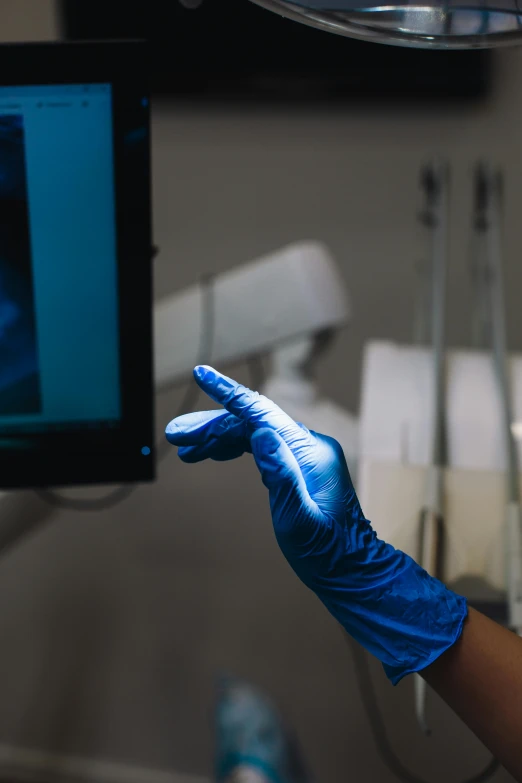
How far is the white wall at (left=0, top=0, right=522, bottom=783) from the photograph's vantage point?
3.80ft

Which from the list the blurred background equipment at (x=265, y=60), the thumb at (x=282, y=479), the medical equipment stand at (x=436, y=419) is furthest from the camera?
the blurred background equipment at (x=265, y=60)

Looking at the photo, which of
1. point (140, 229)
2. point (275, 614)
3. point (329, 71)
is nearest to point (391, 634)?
point (140, 229)

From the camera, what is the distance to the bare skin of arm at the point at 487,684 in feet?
1.76

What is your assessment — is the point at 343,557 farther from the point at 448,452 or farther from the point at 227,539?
the point at 227,539

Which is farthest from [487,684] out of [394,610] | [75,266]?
[75,266]

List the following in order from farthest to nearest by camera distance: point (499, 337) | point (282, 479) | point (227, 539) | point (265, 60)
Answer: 1. point (227, 539)
2. point (265, 60)
3. point (499, 337)
4. point (282, 479)

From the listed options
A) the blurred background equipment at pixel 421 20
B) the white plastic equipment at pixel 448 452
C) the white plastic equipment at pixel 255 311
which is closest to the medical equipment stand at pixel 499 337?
the white plastic equipment at pixel 448 452

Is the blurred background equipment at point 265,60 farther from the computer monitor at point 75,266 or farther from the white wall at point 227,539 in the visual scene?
the computer monitor at point 75,266

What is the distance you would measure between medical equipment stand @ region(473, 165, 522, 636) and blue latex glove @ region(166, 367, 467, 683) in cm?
10

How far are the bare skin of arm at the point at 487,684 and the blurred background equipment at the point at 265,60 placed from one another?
2.87ft

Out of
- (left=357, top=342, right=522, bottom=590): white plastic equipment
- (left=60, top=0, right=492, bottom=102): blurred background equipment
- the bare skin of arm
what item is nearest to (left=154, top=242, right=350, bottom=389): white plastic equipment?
(left=357, top=342, right=522, bottom=590): white plastic equipment

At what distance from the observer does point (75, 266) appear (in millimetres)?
628

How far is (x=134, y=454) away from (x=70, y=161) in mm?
272

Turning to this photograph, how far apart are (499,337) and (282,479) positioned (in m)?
0.36
